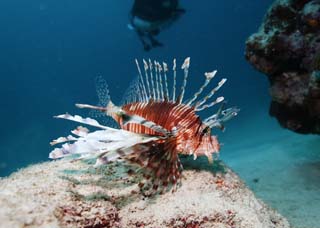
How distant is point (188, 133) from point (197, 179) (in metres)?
0.41

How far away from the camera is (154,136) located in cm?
235

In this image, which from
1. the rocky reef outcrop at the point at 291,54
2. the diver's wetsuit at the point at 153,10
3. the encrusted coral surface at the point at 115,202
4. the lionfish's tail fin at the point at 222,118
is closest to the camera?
the encrusted coral surface at the point at 115,202

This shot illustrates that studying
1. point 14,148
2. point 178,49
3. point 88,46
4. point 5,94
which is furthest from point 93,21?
point 14,148

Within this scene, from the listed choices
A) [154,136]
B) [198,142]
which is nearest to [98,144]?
[154,136]

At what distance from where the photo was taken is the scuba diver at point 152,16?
780 cm

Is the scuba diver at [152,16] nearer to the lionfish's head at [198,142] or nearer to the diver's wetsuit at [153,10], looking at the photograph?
the diver's wetsuit at [153,10]

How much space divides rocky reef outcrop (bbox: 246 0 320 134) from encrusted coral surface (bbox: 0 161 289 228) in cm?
253

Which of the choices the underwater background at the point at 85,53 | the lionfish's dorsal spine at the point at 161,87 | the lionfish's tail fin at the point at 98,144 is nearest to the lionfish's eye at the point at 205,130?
the lionfish's dorsal spine at the point at 161,87

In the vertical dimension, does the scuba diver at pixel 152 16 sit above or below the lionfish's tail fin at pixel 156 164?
above

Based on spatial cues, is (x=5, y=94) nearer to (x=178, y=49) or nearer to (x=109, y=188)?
(x=178, y=49)

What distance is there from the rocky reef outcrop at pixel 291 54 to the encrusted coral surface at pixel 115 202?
8.28 ft

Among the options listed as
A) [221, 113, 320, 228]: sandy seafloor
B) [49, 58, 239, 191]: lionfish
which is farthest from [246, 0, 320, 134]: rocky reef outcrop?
[49, 58, 239, 191]: lionfish

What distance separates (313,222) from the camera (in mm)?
3801

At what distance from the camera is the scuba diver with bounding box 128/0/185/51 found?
7804mm
